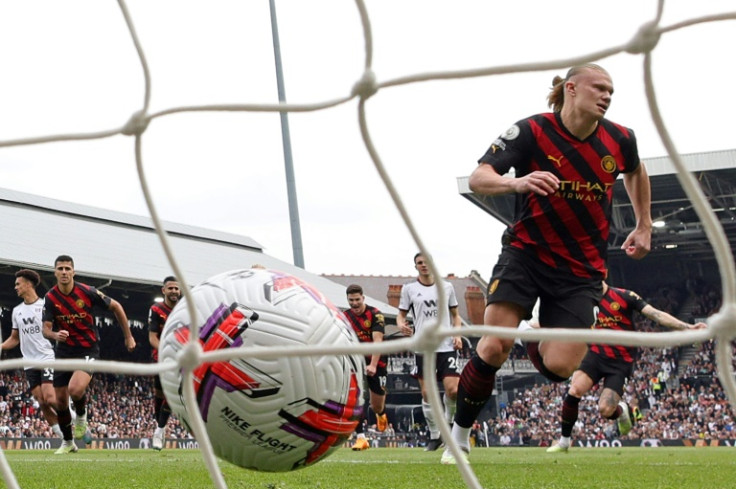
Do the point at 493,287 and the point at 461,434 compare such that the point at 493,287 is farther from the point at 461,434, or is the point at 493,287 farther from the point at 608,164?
the point at 461,434

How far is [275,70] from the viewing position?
2556cm

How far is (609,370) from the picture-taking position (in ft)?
27.9

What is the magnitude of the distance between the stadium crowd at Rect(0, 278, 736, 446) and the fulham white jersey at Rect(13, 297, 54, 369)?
1159 centimetres

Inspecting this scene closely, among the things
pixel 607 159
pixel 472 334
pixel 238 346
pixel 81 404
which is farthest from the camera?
pixel 81 404

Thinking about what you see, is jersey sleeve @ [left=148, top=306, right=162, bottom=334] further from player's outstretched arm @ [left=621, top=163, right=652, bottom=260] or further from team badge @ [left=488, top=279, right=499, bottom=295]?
player's outstretched arm @ [left=621, top=163, right=652, bottom=260]

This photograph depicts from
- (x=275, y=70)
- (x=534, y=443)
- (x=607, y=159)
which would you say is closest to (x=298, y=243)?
(x=275, y=70)

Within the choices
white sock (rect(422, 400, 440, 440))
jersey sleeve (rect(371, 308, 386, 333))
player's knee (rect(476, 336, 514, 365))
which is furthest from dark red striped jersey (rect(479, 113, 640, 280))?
jersey sleeve (rect(371, 308, 386, 333))

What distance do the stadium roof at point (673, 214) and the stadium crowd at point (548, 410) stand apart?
2.24 meters

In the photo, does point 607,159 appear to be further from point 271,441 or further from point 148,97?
point 148,97

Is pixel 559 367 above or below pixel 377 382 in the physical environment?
above

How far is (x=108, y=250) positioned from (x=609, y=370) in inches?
679

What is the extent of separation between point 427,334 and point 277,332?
1035 millimetres

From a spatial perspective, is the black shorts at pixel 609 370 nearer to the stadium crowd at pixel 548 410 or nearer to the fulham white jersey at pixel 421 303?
the fulham white jersey at pixel 421 303

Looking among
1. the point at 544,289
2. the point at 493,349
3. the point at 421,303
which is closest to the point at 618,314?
the point at 421,303
